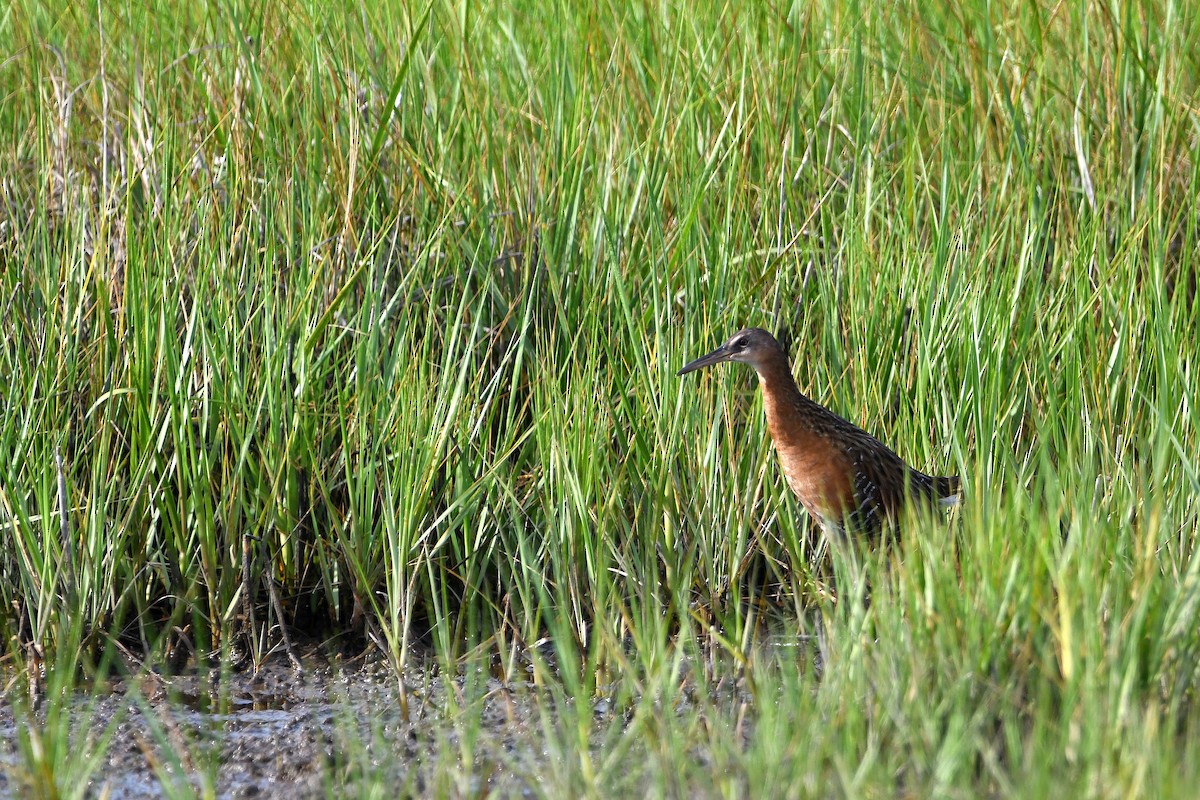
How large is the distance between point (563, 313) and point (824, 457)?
29.7 inches

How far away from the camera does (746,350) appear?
391 cm

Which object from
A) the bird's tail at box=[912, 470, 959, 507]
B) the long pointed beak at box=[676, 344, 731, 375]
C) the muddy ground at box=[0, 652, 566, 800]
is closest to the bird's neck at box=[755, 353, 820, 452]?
the long pointed beak at box=[676, 344, 731, 375]

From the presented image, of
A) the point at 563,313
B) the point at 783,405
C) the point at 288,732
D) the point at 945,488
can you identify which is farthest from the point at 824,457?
the point at 288,732

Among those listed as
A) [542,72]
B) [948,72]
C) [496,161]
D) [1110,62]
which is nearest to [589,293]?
[496,161]

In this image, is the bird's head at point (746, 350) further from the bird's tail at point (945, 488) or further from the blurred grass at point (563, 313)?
the bird's tail at point (945, 488)

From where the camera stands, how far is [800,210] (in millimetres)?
4582

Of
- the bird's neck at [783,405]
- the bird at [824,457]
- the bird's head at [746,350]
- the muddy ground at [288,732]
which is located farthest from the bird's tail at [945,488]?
the muddy ground at [288,732]

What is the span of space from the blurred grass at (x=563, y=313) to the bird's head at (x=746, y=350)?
0.09 meters

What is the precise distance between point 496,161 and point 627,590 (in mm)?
1362

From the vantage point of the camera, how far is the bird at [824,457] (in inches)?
→ 151

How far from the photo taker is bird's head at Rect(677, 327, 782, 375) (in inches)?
153

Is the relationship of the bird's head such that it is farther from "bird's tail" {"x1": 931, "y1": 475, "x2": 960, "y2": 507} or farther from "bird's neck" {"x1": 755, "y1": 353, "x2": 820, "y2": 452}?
"bird's tail" {"x1": 931, "y1": 475, "x2": 960, "y2": 507}

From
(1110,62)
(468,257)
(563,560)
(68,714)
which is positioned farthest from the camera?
(1110,62)

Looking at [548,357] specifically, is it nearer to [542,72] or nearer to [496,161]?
[496,161]
